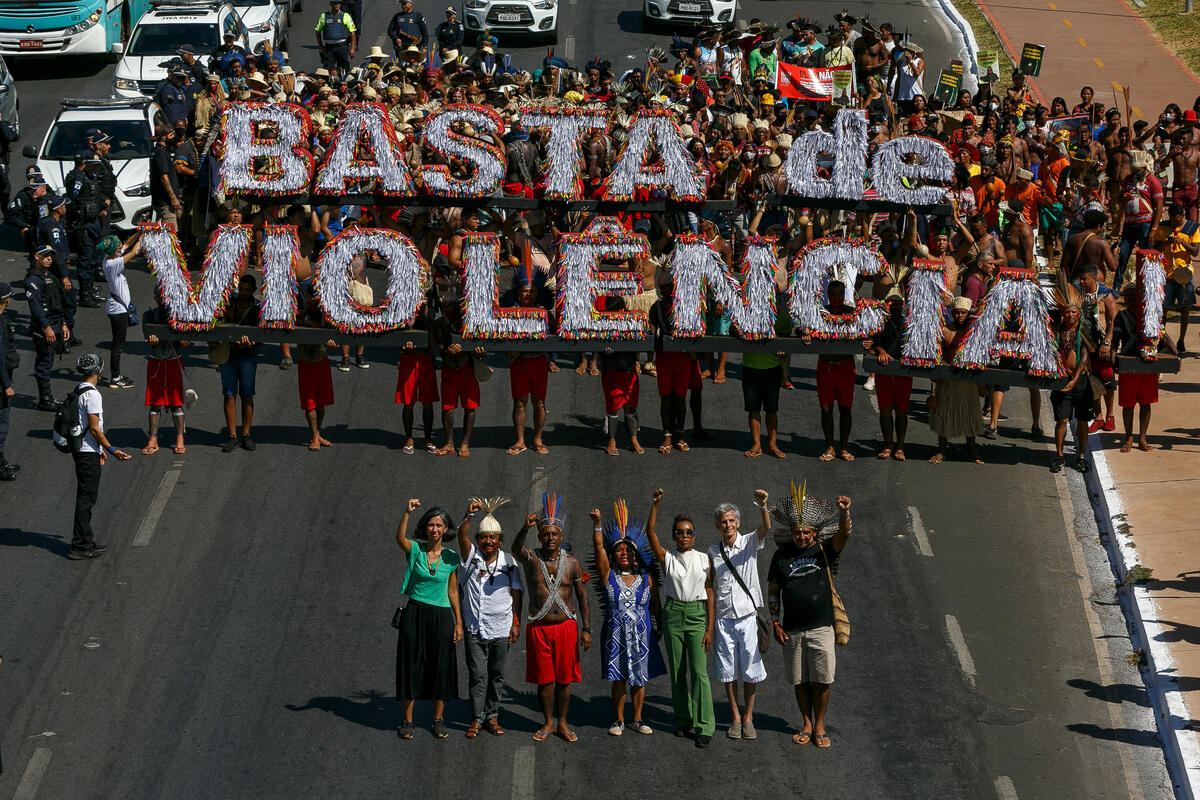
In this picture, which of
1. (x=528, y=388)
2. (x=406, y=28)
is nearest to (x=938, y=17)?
(x=406, y=28)

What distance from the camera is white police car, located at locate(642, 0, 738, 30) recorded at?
40125mm

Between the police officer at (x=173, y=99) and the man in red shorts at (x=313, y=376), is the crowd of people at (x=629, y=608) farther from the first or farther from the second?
the police officer at (x=173, y=99)

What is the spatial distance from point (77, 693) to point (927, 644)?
717cm

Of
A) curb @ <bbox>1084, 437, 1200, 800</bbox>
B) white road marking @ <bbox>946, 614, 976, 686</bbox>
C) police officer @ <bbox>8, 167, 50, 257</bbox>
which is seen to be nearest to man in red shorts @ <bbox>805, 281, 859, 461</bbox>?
curb @ <bbox>1084, 437, 1200, 800</bbox>

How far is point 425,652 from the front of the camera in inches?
552

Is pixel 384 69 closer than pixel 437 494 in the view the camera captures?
No

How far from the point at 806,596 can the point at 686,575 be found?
0.92 meters

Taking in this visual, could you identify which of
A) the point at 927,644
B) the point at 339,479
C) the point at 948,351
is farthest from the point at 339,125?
the point at 927,644

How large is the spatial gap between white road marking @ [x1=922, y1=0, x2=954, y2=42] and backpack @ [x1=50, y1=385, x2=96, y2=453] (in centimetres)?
2992

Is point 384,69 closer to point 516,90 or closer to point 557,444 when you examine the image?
point 516,90

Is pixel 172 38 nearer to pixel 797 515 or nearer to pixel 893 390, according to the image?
pixel 893 390

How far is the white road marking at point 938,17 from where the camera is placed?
142ft

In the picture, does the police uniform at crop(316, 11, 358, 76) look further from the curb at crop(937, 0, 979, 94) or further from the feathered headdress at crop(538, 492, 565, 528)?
the feathered headdress at crop(538, 492, 565, 528)

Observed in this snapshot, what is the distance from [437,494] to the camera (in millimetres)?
18938
